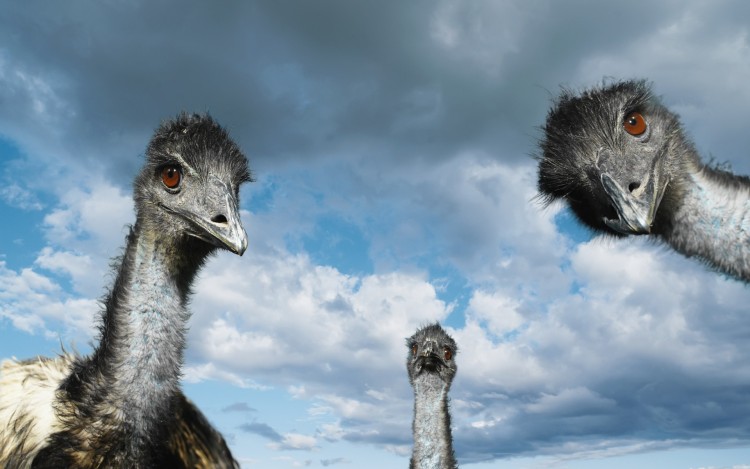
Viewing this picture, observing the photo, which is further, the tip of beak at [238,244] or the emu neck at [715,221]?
the emu neck at [715,221]

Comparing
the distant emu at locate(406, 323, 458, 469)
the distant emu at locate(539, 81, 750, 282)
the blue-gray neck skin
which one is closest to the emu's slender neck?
the distant emu at locate(406, 323, 458, 469)

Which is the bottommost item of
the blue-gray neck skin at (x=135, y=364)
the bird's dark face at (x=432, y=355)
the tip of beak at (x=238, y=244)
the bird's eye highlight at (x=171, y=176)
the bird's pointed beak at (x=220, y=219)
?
the blue-gray neck skin at (x=135, y=364)

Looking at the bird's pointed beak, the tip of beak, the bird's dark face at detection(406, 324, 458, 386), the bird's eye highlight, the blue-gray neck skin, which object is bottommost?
the blue-gray neck skin

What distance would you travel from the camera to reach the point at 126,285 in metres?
4.34

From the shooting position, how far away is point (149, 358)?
13.5 ft

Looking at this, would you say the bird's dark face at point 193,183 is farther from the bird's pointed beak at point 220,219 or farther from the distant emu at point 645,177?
the distant emu at point 645,177

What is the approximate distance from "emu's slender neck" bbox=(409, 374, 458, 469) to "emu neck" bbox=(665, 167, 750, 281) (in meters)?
3.90

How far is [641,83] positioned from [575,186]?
99 cm

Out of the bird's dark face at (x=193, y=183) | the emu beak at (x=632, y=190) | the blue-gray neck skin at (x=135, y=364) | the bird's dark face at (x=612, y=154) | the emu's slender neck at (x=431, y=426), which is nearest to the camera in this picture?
the blue-gray neck skin at (x=135, y=364)

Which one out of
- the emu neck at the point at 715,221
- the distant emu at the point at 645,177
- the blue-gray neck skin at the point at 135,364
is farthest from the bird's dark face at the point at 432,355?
the blue-gray neck skin at the point at 135,364

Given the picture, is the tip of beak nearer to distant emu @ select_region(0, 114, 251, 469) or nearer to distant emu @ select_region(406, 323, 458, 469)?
distant emu @ select_region(0, 114, 251, 469)

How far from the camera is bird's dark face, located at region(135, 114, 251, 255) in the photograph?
4523 mm

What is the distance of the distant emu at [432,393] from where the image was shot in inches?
322

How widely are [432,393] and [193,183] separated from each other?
187 inches
